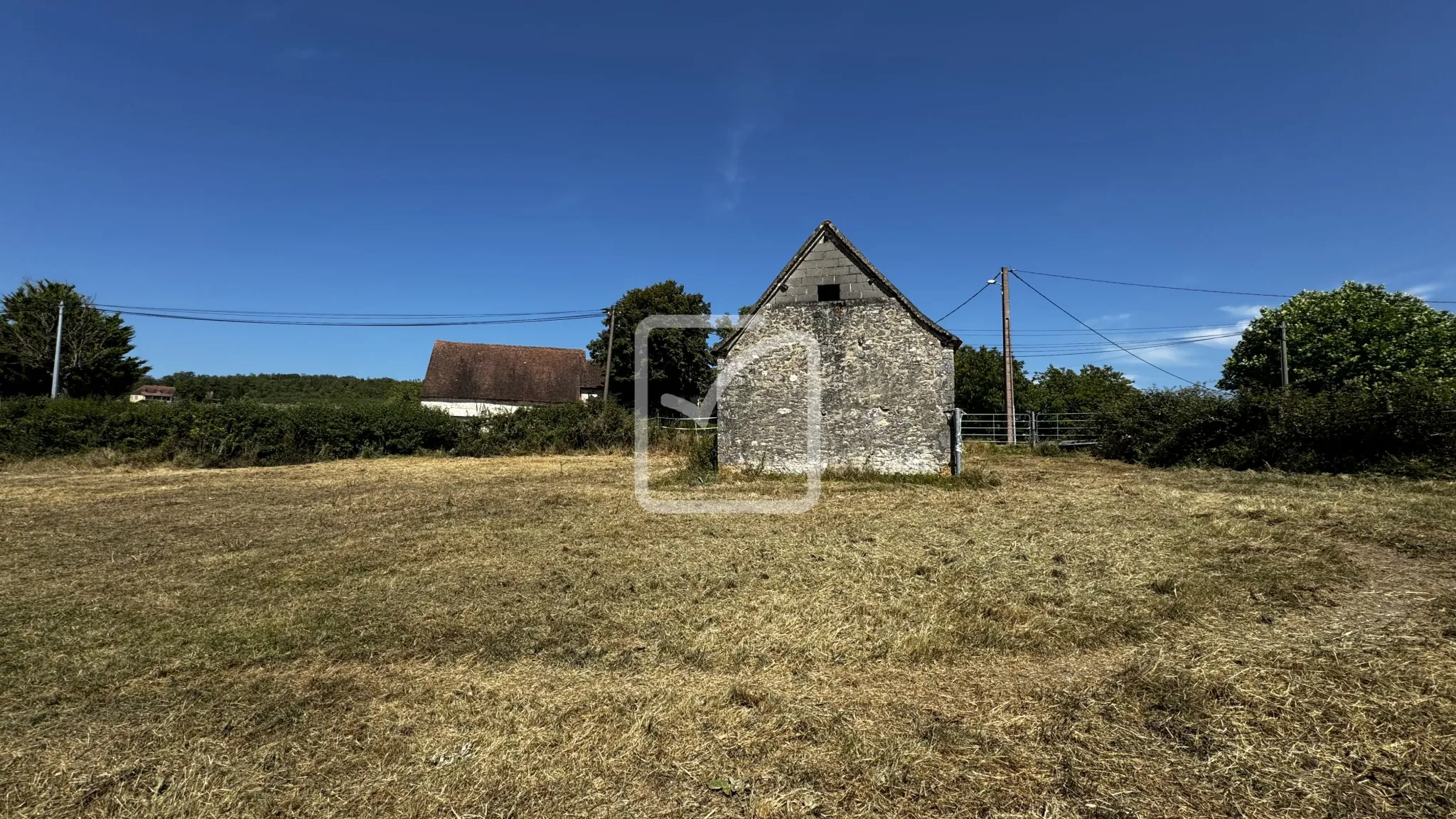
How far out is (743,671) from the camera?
4.16 meters

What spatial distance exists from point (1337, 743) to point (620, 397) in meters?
41.1

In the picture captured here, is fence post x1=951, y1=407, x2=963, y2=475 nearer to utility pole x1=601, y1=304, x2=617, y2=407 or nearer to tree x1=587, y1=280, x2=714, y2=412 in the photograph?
utility pole x1=601, y1=304, x2=617, y2=407

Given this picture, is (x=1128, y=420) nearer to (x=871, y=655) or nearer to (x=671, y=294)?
(x=871, y=655)

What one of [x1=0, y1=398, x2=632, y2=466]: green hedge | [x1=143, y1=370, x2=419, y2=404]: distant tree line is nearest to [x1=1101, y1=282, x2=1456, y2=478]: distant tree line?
[x1=0, y1=398, x2=632, y2=466]: green hedge

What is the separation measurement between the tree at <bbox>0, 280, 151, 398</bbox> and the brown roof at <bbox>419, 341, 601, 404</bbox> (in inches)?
568

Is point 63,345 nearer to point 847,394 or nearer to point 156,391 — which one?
point 847,394

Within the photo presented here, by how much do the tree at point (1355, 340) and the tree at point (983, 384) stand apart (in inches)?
444

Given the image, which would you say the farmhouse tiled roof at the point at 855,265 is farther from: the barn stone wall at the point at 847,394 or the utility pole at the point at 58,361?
the utility pole at the point at 58,361

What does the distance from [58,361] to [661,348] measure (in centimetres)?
2809

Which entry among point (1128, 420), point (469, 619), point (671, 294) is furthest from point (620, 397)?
point (469, 619)

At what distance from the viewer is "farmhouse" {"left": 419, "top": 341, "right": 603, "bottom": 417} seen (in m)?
39.8

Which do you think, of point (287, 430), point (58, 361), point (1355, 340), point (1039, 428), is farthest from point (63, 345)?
point (1355, 340)

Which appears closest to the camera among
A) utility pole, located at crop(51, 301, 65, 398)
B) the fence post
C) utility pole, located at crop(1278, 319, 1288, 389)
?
the fence post

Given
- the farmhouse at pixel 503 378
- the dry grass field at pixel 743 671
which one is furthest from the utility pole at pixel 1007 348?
the farmhouse at pixel 503 378
